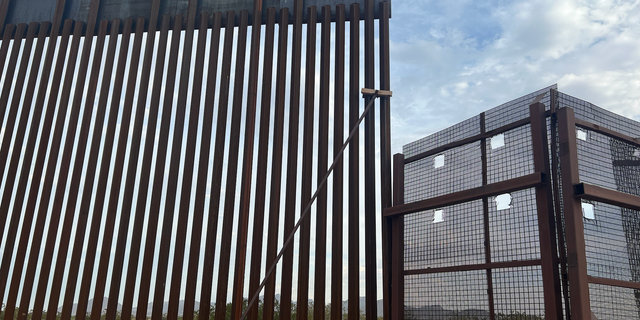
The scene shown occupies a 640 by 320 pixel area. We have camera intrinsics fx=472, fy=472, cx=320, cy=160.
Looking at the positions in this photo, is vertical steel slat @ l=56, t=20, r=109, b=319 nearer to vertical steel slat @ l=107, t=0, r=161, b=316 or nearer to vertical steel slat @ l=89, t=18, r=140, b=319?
vertical steel slat @ l=89, t=18, r=140, b=319

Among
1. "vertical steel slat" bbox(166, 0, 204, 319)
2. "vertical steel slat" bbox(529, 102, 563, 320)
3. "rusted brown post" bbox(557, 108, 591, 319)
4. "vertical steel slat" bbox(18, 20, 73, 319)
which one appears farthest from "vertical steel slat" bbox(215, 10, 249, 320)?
"rusted brown post" bbox(557, 108, 591, 319)

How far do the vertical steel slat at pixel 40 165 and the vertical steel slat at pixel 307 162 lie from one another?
210 centimetres

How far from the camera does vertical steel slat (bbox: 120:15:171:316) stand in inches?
140

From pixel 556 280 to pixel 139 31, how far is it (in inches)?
154

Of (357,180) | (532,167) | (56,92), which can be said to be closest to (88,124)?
(56,92)

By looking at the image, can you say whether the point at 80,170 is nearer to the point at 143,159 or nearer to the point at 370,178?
the point at 143,159

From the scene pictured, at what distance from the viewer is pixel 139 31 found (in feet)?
14.2

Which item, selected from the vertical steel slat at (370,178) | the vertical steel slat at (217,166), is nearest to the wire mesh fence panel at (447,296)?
the vertical steel slat at (370,178)

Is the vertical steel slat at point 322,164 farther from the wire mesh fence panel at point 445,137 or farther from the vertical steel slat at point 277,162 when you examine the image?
the wire mesh fence panel at point 445,137

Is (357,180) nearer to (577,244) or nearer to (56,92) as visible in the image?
(577,244)

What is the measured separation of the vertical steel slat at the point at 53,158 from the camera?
369cm

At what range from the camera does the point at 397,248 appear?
300 cm

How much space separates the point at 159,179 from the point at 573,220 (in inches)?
116

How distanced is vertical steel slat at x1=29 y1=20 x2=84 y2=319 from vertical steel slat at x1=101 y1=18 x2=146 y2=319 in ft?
1.45
